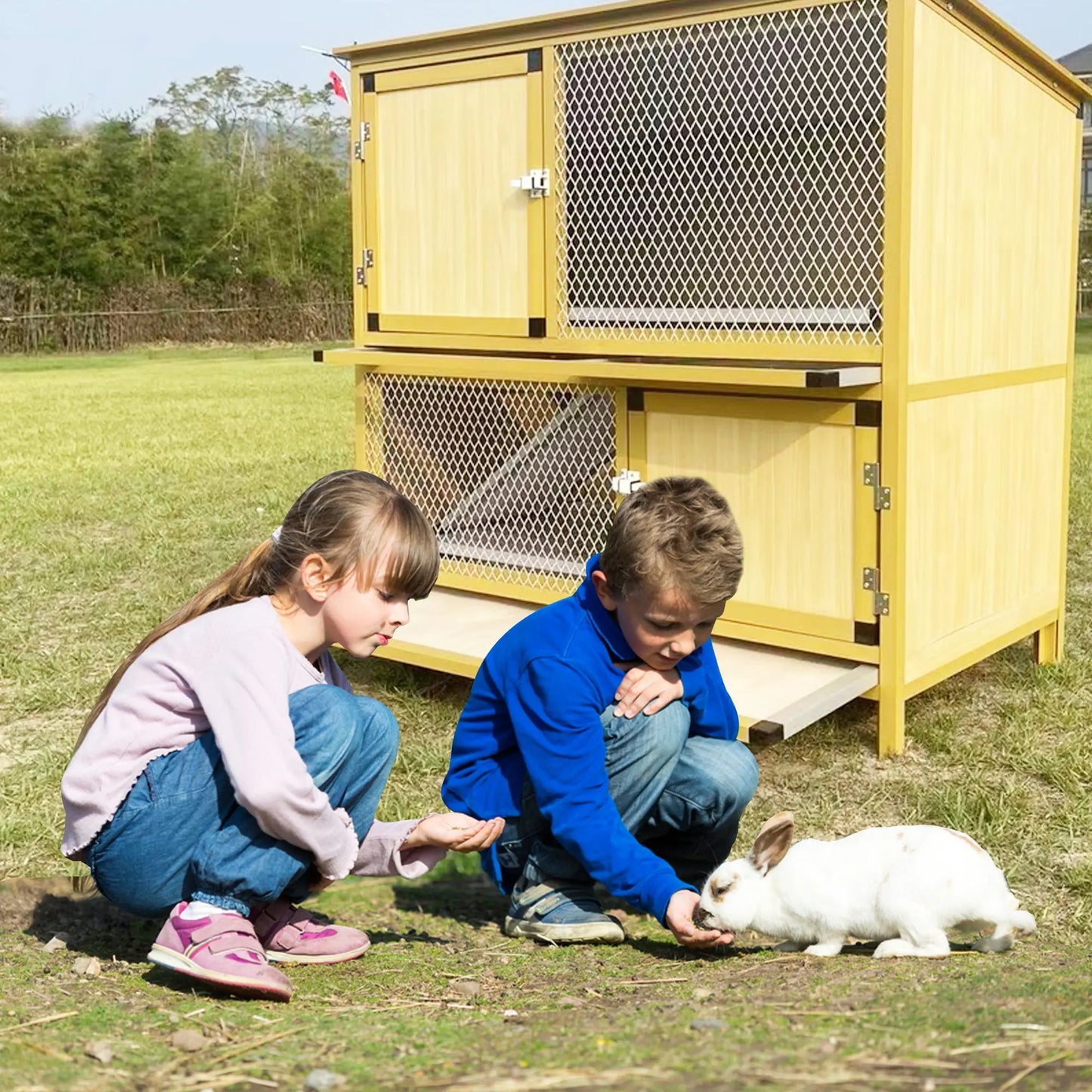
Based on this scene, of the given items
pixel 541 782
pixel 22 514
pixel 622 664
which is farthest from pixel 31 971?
pixel 22 514

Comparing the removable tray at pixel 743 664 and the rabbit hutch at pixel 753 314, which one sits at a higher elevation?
the rabbit hutch at pixel 753 314

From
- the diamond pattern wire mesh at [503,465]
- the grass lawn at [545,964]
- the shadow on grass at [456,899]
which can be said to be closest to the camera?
the grass lawn at [545,964]

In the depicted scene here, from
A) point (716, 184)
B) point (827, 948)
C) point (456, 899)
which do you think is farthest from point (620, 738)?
point (716, 184)

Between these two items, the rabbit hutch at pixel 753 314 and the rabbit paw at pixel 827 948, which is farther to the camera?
the rabbit hutch at pixel 753 314

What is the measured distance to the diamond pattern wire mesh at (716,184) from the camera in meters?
4.01

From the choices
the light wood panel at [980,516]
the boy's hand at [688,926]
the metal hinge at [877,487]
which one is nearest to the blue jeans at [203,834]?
the boy's hand at [688,926]

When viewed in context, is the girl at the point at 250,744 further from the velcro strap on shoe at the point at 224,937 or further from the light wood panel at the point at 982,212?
the light wood panel at the point at 982,212

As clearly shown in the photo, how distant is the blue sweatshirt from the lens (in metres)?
2.41

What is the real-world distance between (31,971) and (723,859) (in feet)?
4.30

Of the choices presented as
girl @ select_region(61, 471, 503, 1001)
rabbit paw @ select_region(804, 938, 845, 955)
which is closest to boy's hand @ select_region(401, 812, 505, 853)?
girl @ select_region(61, 471, 503, 1001)

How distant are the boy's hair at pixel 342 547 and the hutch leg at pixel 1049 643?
10.2 feet

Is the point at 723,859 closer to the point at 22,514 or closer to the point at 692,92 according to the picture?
the point at 692,92

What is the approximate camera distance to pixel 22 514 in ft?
24.6

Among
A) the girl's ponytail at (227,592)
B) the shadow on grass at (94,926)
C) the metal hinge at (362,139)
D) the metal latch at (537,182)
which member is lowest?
the shadow on grass at (94,926)
